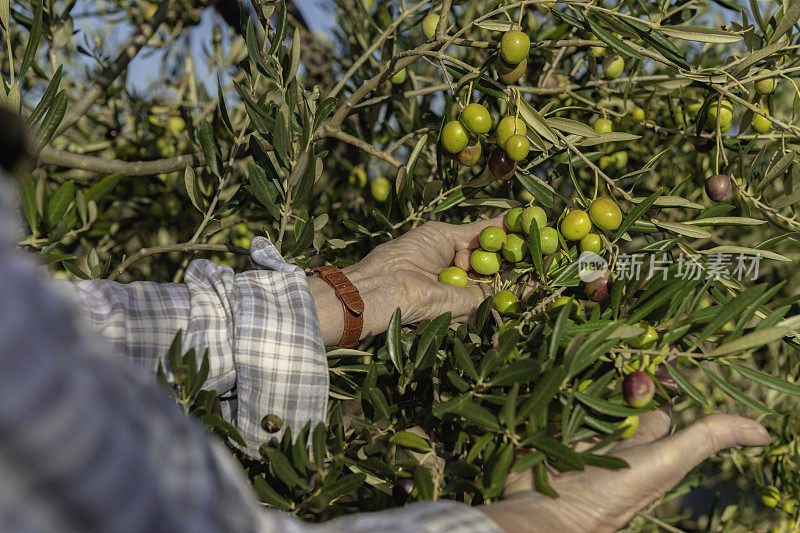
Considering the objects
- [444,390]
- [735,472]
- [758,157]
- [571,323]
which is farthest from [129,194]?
[735,472]

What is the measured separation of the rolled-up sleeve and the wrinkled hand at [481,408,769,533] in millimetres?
522

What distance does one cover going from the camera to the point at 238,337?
4.34 ft

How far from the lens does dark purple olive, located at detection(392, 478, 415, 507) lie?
1192 mm

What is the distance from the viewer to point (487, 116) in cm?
154

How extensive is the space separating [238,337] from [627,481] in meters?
0.87

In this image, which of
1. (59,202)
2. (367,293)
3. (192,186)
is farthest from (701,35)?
(59,202)

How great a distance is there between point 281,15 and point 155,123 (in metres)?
1.22

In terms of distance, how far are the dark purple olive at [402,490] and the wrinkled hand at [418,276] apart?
0.50 meters

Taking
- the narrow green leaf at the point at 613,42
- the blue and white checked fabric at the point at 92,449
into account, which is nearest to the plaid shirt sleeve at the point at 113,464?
the blue and white checked fabric at the point at 92,449

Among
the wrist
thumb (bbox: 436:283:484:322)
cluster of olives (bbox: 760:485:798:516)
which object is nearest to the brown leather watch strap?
the wrist

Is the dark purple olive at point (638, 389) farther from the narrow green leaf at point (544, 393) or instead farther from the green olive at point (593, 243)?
the green olive at point (593, 243)

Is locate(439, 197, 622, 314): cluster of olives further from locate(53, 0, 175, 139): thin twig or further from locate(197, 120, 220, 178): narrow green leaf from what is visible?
locate(53, 0, 175, 139): thin twig

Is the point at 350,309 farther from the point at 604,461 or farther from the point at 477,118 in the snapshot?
the point at 604,461

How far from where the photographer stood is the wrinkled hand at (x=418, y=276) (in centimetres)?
164
